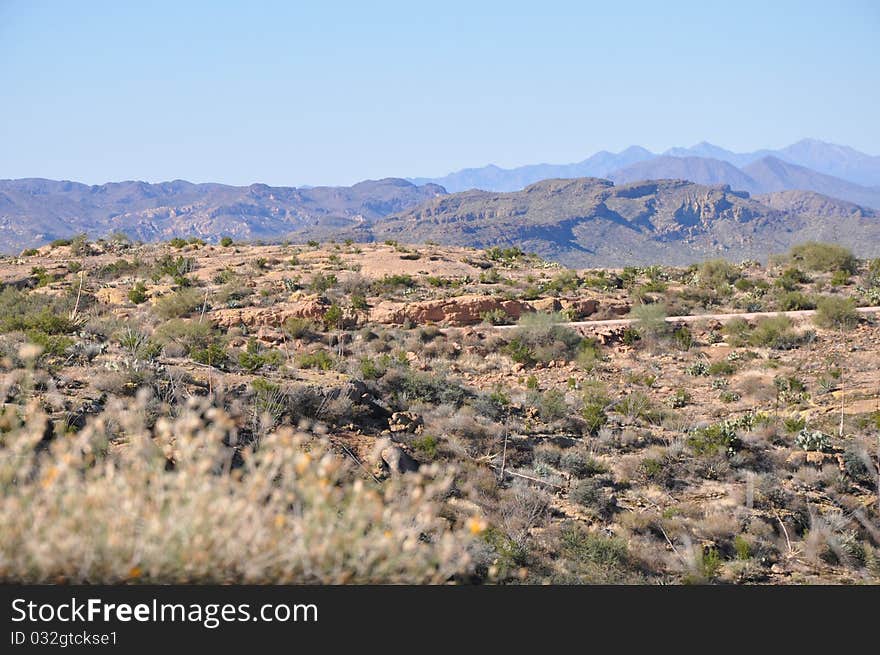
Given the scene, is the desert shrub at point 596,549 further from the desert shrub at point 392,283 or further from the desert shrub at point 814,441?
the desert shrub at point 392,283

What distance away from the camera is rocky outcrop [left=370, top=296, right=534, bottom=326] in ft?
71.3

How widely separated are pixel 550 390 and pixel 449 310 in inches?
291

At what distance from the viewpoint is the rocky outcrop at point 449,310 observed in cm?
2172

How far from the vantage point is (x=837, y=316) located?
20.0 metres

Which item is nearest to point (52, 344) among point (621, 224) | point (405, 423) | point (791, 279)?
point (405, 423)

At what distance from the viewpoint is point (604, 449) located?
12.0 m

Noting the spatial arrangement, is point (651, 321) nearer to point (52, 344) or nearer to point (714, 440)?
point (714, 440)

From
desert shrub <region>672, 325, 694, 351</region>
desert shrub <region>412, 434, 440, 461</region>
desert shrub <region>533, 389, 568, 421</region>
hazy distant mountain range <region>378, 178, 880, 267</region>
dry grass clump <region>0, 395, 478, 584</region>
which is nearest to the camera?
dry grass clump <region>0, 395, 478, 584</region>

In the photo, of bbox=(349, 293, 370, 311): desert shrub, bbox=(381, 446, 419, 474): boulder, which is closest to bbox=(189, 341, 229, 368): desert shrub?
bbox=(381, 446, 419, 474): boulder

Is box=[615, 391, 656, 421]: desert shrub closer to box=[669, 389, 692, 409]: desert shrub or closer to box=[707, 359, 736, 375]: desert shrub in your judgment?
box=[669, 389, 692, 409]: desert shrub

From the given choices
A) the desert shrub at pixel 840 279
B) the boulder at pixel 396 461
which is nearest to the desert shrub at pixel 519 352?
the boulder at pixel 396 461

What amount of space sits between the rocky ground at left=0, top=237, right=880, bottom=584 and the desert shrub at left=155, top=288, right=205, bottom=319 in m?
0.08

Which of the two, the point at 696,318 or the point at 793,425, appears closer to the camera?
the point at 793,425

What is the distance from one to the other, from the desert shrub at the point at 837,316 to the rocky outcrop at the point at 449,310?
871 cm
